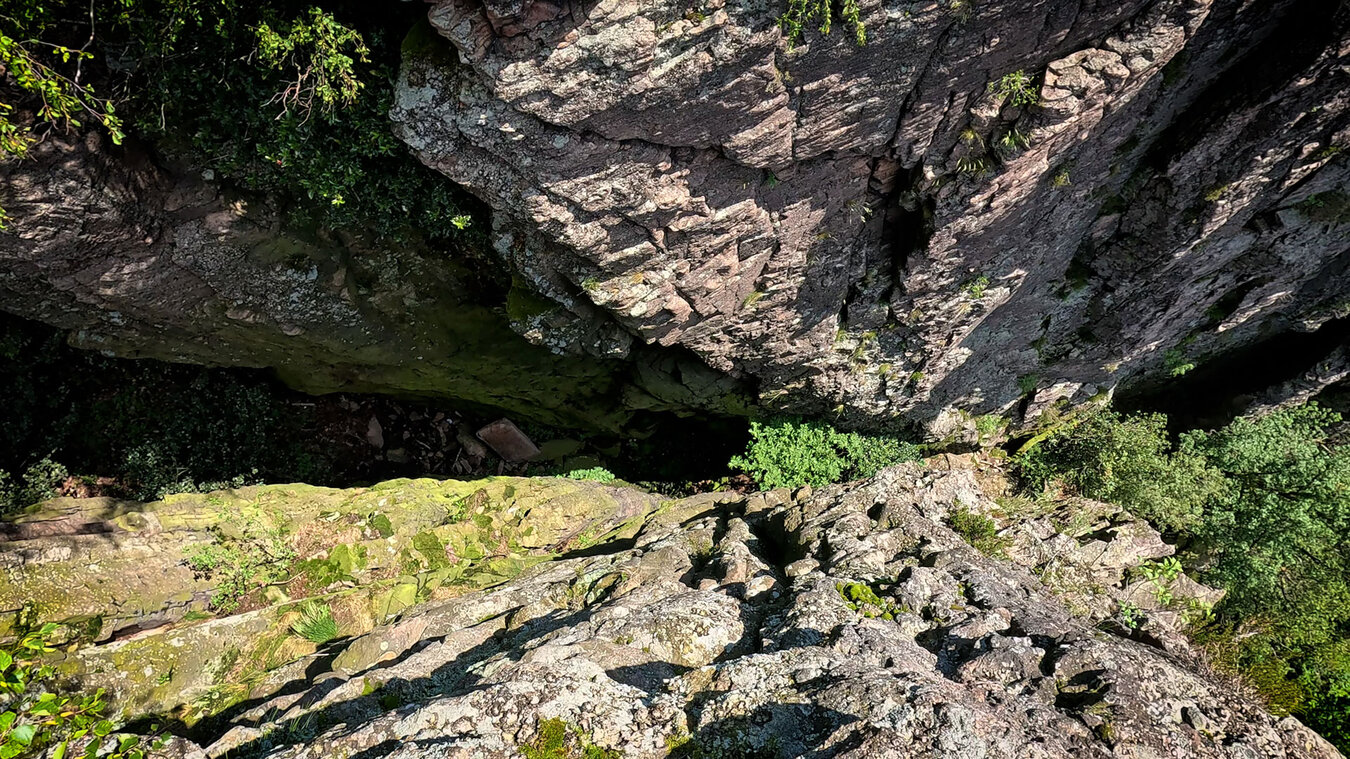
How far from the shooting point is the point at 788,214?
9.05 metres

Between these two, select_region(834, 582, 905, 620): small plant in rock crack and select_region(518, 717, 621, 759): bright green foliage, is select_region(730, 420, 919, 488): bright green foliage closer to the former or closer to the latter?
select_region(834, 582, 905, 620): small plant in rock crack

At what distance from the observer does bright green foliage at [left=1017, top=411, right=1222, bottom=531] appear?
41.1ft

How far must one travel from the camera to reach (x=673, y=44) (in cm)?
616

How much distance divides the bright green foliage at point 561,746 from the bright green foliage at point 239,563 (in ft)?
19.8

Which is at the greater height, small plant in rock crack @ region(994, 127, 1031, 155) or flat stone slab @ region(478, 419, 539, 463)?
small plant in rock crack @ region(994, 127, 1031, 155)

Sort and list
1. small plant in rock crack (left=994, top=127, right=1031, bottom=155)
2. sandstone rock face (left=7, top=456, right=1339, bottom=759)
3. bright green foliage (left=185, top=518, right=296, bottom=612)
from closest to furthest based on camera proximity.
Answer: sandstone rock face (left=7, top=456, right=1339, bottom=759) < small plant in rock crack (left=994, top=127, right=1031, bottom=155) < bright green foliage (left=185, top=518, right=296, bottom=612)

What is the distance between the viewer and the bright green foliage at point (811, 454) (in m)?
13.9

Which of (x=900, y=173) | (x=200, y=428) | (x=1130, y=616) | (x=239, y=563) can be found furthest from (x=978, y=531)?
(x=200, y=428)

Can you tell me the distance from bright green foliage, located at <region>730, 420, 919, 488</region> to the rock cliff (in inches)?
47.1

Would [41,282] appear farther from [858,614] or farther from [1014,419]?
[1014,419]

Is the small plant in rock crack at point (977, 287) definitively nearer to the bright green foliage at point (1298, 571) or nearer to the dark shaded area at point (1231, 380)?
the bright green foliage at point (1298, 571)

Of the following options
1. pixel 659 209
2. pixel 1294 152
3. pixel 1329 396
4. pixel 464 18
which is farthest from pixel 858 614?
pixel 1329 396

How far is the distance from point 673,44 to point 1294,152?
9.20 meters

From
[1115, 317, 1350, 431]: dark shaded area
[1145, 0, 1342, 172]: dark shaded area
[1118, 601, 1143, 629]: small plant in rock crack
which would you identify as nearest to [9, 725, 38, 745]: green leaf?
[1118, 601, 1143, 629]: small plant in rock crack
